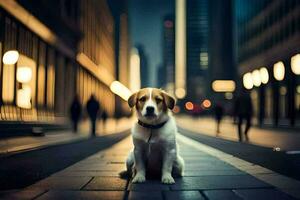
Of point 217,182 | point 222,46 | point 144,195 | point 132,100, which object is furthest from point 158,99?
point 222,46

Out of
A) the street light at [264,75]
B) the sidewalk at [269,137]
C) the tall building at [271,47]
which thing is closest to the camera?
the sidewalk at [269,137]

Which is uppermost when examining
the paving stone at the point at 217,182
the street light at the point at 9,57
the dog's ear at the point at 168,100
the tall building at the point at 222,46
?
the tall building at the point at 222,46

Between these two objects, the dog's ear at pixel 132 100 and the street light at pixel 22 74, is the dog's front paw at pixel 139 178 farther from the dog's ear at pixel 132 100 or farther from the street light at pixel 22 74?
the street light at pixel 22 74

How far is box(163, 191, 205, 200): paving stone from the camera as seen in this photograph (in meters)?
4.75

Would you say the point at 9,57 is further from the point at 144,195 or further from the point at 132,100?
the point at 144,195

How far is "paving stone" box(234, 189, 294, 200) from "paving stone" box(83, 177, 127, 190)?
1392mm

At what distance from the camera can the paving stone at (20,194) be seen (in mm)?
4812

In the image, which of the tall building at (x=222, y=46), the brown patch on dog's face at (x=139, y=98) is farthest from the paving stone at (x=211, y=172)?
the tall building at (x=222, y=46)

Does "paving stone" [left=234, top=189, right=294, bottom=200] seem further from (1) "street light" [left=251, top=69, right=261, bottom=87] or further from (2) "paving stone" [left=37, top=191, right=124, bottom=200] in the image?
(1) "street light" [left=251, top=69, right=261, bottom=87]

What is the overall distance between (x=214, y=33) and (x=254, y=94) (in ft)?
322

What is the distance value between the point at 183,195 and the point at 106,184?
123 centimetres

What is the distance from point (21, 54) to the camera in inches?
896

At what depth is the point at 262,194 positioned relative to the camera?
497 cm

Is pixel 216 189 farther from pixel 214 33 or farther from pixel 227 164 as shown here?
pixel 214 33
